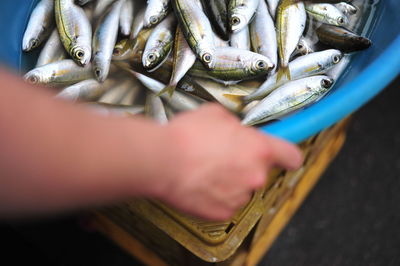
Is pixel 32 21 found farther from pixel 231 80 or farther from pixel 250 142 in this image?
pixel 250 142

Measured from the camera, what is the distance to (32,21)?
1.57 metres

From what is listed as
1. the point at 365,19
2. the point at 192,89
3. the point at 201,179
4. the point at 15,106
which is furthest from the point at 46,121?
the point at 365,19

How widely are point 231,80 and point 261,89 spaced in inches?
3.7

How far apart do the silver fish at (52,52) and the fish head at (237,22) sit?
21.1 inches

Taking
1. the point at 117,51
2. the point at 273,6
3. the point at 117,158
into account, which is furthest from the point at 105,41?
the point at 117,158

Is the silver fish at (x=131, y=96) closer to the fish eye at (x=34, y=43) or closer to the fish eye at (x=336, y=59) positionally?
the fish eye at (x=34, y=43)

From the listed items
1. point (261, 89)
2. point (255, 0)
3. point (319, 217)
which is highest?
point (255, 0)

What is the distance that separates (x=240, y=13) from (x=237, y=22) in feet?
0.09

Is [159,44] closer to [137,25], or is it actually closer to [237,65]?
[137,25]

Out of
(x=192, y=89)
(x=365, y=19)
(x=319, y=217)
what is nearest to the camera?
(x=192, y=89)

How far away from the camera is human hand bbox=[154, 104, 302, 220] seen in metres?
0.76

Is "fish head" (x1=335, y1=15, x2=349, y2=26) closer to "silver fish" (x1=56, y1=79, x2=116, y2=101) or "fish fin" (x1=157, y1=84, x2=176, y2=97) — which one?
"fish fin" (x1=157, y1=84, x2=176, y2=97)

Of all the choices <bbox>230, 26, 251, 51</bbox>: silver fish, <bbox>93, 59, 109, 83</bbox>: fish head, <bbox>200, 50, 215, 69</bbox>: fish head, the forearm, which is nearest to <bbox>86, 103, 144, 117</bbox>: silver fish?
<bbox>93, 59, 109, 83</bbox>: fish head

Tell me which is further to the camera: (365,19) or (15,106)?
(365,19)
